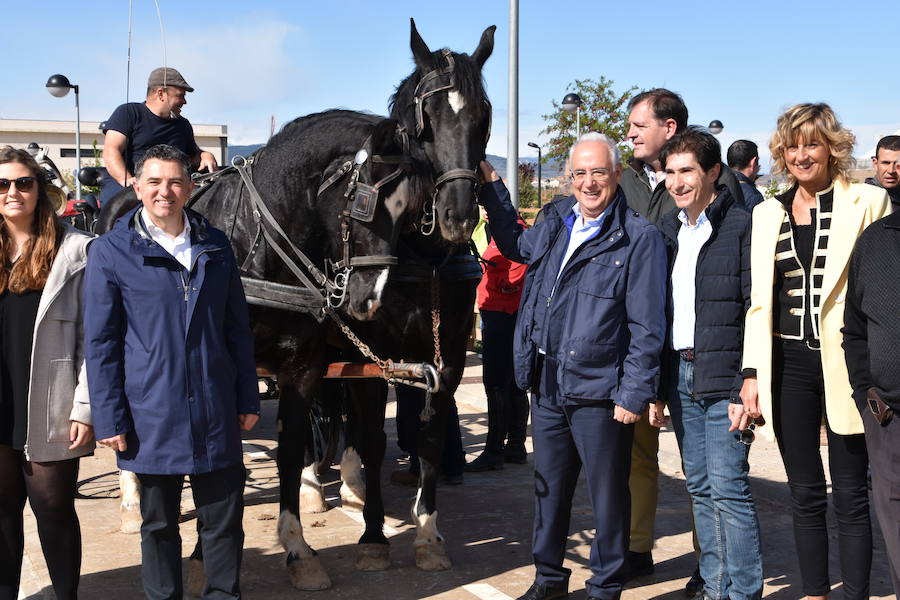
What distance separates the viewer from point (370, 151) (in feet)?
14.1

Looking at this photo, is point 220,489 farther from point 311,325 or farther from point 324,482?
point 324,482

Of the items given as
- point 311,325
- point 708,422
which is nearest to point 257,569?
point 311,325

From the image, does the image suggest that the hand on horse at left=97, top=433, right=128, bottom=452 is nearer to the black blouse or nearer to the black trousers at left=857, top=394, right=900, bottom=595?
the black blouse

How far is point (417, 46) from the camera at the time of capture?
4527 mm

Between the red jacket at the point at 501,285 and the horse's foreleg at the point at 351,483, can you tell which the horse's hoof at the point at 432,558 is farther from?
the red jacket at the point at 501,285

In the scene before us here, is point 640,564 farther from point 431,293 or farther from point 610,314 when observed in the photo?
point 431,293

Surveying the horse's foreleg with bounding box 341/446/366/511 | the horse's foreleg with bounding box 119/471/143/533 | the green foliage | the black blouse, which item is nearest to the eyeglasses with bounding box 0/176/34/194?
the black blouse

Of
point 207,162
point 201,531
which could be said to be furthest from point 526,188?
point 201,531

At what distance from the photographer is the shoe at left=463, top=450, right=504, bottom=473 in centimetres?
682

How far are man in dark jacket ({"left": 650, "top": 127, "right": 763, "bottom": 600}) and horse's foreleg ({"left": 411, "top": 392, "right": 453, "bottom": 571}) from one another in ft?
4.19

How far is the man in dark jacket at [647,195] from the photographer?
4.46m

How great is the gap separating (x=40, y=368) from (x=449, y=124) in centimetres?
205

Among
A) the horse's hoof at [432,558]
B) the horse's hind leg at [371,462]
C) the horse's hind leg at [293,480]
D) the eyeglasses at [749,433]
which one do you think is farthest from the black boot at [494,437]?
the eyeglasses at [749,433]

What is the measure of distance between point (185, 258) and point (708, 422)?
221cm
